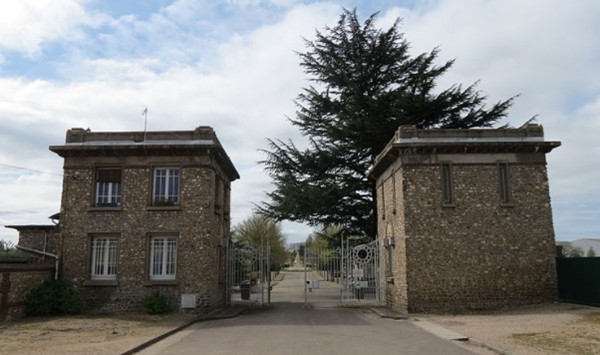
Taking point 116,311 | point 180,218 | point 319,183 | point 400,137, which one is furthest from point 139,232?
point 319,183

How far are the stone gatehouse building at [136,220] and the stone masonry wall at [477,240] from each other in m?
7.86

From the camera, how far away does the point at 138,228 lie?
1830 cm

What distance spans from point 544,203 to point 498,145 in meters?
2.88

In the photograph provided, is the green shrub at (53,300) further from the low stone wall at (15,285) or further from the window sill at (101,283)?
the window sill at (101,283)

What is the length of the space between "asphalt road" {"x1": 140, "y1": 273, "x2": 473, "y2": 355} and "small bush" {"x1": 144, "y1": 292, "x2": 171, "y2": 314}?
205 cm

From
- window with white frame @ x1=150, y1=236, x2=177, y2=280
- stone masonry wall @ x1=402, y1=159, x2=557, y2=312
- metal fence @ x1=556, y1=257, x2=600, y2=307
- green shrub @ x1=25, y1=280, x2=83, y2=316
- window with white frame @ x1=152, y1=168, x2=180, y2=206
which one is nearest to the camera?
green shrub @ x1=25, y1=280, x2=83, y2=316

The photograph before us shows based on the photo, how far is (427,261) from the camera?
17.6 m

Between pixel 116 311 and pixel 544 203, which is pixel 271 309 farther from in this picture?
pixel 544 203

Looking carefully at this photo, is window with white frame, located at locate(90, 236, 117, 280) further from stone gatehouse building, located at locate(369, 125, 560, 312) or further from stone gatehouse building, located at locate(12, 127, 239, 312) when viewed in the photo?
stone gatehouse building, located at locate(369, 125, 560, 312)

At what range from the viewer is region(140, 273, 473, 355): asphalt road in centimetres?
1073

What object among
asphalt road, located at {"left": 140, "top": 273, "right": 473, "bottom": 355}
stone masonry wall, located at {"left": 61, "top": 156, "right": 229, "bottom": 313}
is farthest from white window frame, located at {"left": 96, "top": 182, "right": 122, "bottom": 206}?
asphalt road, located at {"left": 140, "top": 273, "right": 473, "bottom": 355}

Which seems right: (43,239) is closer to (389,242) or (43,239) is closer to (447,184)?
(389,242)

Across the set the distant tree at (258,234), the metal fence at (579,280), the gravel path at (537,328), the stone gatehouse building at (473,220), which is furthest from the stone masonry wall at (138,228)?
the distant tree at (258,234)

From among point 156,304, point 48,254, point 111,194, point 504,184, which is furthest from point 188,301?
point 504,184
